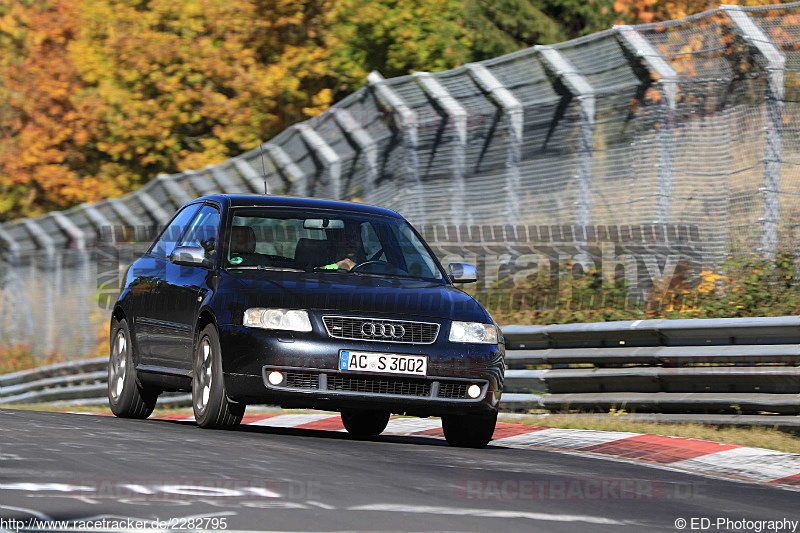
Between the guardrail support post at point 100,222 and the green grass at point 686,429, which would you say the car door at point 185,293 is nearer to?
the green grass at point 686,429

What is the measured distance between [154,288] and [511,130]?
19.5 feet

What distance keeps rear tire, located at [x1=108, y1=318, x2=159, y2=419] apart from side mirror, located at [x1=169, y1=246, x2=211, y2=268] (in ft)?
5.61

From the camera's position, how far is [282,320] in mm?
9188

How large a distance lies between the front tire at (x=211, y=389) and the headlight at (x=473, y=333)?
1450 millimetres

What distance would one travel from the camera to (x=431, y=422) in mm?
12461

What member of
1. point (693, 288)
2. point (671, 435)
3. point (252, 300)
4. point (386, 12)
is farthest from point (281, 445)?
point (386, 12)

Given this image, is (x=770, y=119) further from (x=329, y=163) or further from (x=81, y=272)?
(x=81, y=272)

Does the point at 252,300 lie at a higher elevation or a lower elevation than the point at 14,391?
higher

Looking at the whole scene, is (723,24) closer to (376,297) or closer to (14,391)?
(376,297)

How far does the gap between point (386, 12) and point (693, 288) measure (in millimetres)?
15150

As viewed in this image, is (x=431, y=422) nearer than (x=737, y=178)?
Yes

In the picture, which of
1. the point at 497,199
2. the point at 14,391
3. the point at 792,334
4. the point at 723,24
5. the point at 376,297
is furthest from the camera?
the point at 14,391

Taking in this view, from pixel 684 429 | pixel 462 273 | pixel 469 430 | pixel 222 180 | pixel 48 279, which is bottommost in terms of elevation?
pixel 684 429

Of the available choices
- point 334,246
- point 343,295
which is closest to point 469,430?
point 343,295
